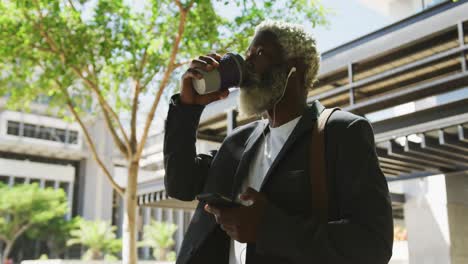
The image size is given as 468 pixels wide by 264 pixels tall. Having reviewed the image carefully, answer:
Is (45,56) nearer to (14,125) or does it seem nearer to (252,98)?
(252,98)

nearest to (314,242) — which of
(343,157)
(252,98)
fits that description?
(343,157)

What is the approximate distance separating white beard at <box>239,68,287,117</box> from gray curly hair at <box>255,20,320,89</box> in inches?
2.6

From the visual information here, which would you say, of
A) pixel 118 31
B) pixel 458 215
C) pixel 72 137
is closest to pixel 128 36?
pixel 118 31

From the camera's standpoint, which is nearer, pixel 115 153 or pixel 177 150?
pixel 177 150

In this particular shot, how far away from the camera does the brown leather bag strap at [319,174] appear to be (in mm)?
1198

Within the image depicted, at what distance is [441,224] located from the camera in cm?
951

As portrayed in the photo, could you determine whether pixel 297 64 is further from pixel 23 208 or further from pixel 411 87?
pixel 23 208

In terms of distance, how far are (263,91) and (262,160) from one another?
19 cm

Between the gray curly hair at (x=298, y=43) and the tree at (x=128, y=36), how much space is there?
7.35 metres

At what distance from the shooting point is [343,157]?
3.97 feet

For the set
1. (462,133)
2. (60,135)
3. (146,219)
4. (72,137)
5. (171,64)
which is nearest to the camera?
(462,133)

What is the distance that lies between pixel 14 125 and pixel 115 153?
439 inches

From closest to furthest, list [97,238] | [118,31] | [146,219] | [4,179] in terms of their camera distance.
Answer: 1. [118,31]
2. [97,238]
3. [4,179]
4. [146,219]

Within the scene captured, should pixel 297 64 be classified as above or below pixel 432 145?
below
